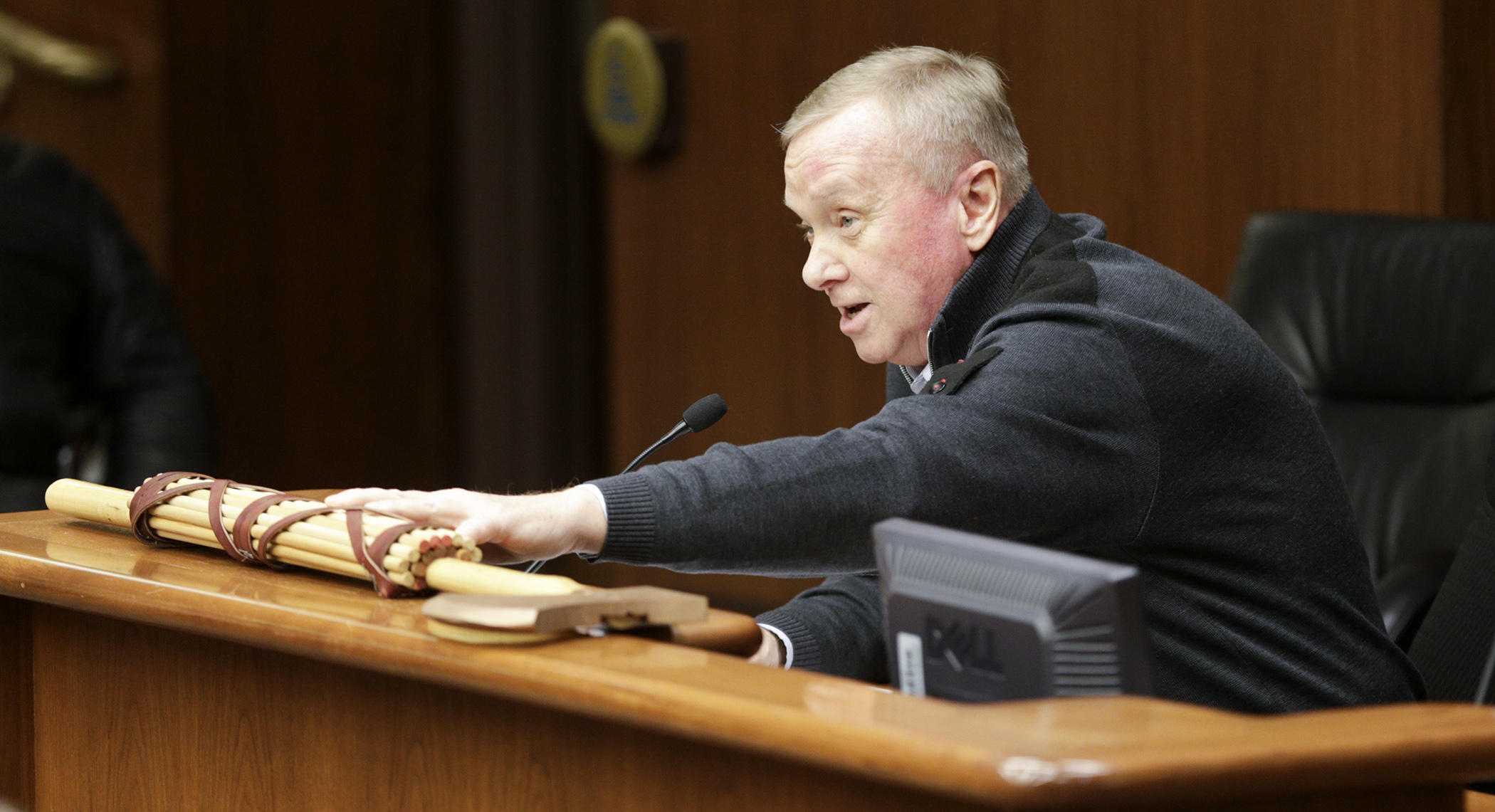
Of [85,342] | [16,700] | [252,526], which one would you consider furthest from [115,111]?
[252,526]

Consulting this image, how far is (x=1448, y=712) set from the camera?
759 millimetres

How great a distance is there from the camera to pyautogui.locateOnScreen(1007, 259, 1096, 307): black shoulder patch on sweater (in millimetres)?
1244

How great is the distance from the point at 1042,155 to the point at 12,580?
91.1 inches

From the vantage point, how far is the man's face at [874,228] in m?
1.41

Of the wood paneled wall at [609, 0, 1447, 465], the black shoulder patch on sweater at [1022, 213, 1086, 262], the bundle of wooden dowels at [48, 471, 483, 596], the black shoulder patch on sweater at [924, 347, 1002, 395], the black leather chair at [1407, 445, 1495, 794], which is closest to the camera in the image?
the bundle of wooden dowels at [48, 471, 483, 596]

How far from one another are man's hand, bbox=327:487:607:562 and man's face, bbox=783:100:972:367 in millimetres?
488

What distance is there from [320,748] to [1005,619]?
485 mm

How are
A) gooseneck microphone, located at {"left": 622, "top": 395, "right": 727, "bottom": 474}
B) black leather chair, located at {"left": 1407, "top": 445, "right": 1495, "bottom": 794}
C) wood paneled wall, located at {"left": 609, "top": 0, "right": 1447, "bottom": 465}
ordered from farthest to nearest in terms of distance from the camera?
wood paneled wall, located at {"left": 609, "top": 0, "right": 1447, "bottom": 465} < black leather chair, located at {"left": 1407, "top": 445, "right": 1495, "bottom": 794} < gooseneck microphone, located at {"left": 622, "top": 395, "right": 727, "bottom": 474}

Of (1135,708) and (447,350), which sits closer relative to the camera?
(1135,708)

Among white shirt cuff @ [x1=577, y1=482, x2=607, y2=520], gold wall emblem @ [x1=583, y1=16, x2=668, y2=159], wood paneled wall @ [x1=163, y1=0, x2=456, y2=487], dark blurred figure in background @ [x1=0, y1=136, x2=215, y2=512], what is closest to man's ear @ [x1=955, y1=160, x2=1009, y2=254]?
white shirt cuff @ [x1=577, y1=482, x2=607, y2=520]

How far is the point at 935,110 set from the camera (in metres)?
1.41

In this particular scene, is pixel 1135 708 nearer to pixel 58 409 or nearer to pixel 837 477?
pixel 837 477

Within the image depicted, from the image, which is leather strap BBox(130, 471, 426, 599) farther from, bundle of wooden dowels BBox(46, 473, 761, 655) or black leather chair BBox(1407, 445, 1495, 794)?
black leather chair BBox(1407, 445, 1495, 794)

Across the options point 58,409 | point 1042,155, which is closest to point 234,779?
point 58,409
